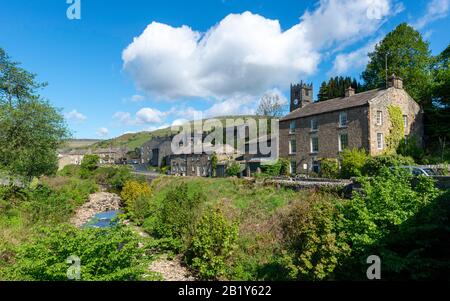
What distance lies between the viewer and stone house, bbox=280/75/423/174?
89.3 feet

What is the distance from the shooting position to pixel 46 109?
23.0 m

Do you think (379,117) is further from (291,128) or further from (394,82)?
(291,128)

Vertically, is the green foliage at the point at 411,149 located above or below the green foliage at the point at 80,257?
above

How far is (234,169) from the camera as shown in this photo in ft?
126

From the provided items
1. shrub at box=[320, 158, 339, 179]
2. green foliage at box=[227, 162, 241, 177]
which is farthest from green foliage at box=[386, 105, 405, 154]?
green foliage at box=[227, 162, 241, 177]

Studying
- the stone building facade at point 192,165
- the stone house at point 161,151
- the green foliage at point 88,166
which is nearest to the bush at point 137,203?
the stone building facade at point 192,165

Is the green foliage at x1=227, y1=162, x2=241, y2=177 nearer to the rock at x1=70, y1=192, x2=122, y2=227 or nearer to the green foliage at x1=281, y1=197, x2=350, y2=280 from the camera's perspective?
the rock at x1=70, y1=192, x2=122, y2=227

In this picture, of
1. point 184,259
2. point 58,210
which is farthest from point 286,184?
point 58,210

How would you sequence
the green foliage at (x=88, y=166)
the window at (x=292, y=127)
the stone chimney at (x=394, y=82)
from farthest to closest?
the green foliage at (x=88, y=166) < the window at (x=292, y=127) < the stone chimney at (x=394, y=82)

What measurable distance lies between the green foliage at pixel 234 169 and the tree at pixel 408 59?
2229cm

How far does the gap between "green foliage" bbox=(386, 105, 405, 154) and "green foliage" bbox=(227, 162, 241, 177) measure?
17.7 m

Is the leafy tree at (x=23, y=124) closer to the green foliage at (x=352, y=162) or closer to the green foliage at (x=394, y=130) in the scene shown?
the green foliage at (x=352, y=162)

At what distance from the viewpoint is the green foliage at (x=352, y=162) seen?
81.9 feet
